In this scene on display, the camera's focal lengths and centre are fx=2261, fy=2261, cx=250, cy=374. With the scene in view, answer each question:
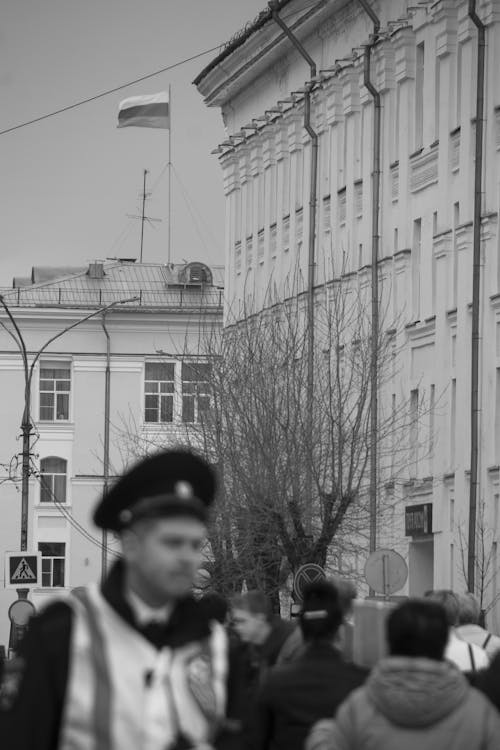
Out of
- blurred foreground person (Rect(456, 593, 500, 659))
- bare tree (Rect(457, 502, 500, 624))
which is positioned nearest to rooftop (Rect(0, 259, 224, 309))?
bare tree (Rect(457, 502, 500, 624))

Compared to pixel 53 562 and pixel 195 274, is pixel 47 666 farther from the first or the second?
pixel 195 274

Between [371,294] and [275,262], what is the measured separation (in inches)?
390

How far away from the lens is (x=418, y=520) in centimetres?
4650

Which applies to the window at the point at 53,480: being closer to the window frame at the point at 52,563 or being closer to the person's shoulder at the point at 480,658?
the window frame at the point at 52,563

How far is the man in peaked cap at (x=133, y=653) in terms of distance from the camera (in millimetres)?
5137

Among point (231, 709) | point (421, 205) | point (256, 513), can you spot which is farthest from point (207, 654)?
point (421, 205)

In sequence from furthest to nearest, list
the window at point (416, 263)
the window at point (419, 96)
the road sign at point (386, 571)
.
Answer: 1. the window at point (419, 96)
2. the window at point (416, 263)
3. the road sign at point (386, 571)

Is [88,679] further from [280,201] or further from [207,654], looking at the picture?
[280,201]

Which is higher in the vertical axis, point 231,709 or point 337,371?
point 337,371

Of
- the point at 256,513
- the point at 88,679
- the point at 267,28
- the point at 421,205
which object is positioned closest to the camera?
the point at 88,679

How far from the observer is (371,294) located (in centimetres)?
4994

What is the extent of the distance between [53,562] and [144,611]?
7677cm

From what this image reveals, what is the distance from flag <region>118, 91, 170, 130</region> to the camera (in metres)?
70.4

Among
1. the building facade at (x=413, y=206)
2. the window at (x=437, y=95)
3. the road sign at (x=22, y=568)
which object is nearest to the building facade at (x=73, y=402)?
the building facade at (x=413, y=206)
